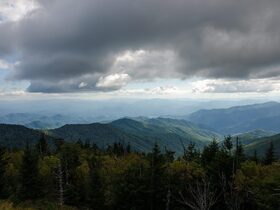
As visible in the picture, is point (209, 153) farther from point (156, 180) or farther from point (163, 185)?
point (156, 180)

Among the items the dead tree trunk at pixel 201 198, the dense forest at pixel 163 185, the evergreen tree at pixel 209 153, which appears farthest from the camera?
the evergreen tree at pixel 209 153

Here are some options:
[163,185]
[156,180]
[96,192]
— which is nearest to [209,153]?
[163,185]

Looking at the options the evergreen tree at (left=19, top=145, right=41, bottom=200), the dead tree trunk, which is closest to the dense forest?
the evergreen tree at (left=19, top=145, right=41, bottom=200)

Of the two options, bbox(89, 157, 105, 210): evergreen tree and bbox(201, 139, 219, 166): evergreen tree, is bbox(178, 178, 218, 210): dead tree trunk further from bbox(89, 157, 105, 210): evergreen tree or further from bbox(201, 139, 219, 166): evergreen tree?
bbox(89, 157, 105, 210): evergreen tree

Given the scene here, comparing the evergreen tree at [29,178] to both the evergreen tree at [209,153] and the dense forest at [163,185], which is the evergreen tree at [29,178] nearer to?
the dense forest at [163,185]

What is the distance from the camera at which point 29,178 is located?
69375 mm

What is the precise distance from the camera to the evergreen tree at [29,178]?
226ft

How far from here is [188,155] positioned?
291 ft

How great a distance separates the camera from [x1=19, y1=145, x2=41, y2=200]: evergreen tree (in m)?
68.9

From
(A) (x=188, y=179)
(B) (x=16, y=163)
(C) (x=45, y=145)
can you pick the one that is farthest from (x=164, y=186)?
(C) (x=45, y=145)

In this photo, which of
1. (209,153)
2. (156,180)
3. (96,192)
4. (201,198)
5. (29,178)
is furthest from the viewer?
(209,153)

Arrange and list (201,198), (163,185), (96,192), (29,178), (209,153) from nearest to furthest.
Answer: (201,198) < (163,185) < (29,178) < (96,192) < (209,153)

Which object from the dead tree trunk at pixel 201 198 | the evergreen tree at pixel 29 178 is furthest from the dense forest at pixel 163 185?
the dead tree trunk at pixel 201 198

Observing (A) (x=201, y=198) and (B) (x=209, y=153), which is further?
(B) (x=209, y=153)
